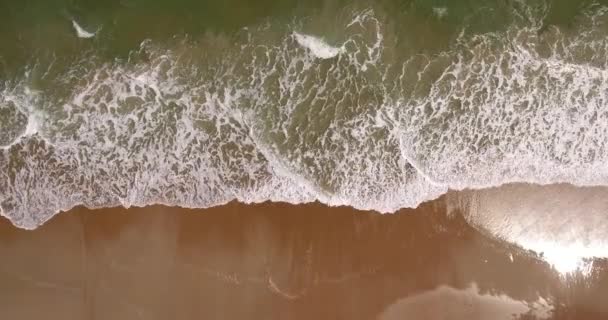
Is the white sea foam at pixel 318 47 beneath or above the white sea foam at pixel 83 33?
beneath

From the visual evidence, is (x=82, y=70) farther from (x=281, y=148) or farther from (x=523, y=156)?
(x=523, y=156)

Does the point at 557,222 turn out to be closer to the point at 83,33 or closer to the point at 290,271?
the point at 290,271

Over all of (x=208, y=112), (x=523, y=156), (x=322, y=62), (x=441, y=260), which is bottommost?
(x=441, y=260)

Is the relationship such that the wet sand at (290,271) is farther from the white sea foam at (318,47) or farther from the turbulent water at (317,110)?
the white sea foam at (318,47)

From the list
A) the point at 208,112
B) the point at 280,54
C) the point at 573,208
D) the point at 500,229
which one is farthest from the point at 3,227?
the point at 573,208

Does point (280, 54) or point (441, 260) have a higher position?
point (280, 54)

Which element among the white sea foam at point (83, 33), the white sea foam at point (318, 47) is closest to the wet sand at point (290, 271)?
the white sea foam at point (318, 47)
